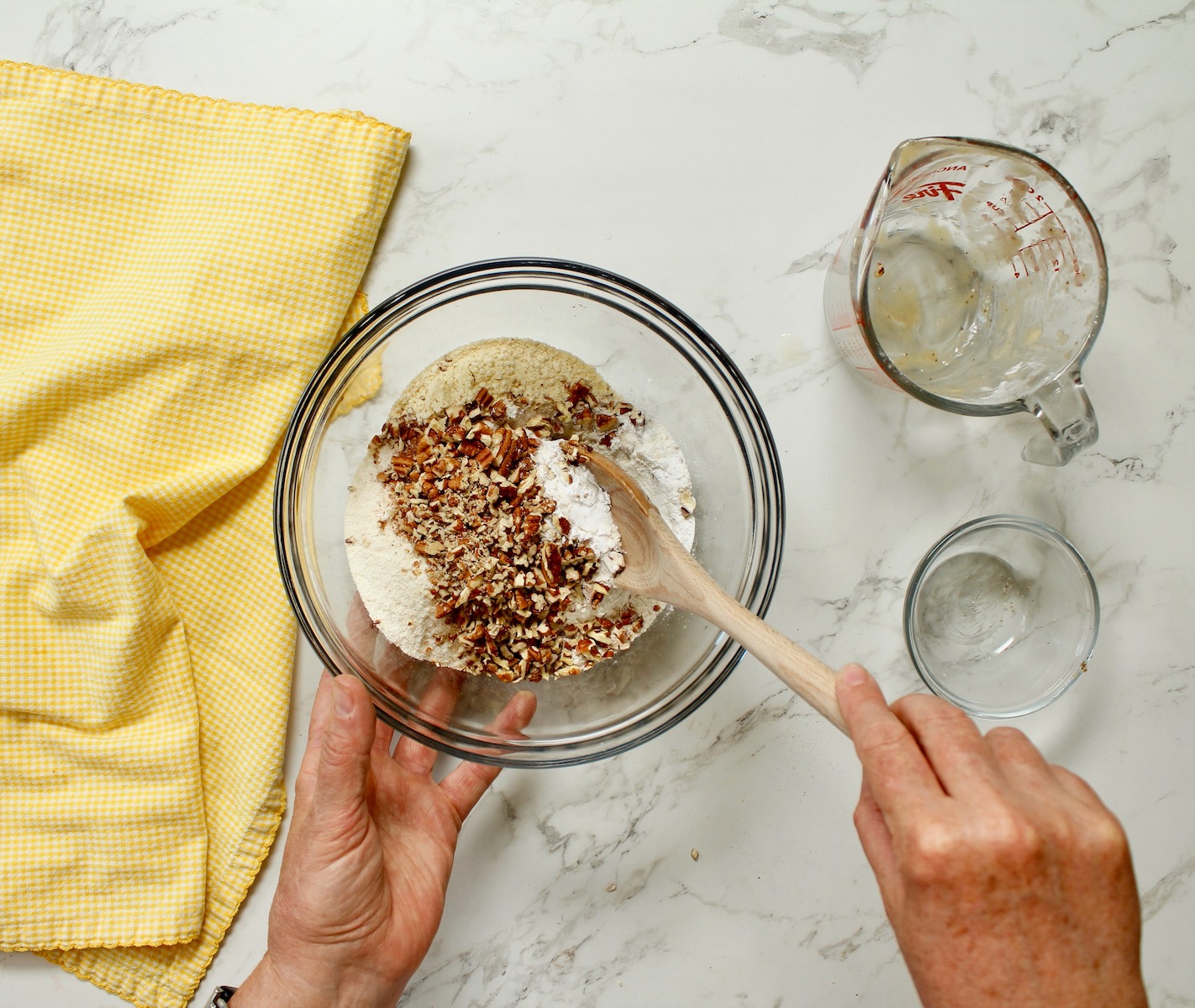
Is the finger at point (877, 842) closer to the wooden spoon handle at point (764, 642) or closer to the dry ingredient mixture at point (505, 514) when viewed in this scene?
the wooden spoon handle at point (764, 642)

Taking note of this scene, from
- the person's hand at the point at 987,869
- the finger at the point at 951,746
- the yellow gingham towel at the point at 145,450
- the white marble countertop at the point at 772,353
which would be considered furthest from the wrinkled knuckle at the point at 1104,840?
the yellow gingham towel at the point at 145,450

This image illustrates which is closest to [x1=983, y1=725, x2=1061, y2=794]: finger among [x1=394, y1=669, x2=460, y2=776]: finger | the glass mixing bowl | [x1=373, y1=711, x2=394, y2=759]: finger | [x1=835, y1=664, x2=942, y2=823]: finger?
[x1=835, y1=664, x2=942, y2=823]: finger

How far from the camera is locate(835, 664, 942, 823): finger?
2.83 ft

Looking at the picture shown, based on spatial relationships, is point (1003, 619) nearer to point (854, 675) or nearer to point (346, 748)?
point (854, 675)

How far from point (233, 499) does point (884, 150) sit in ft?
4.26

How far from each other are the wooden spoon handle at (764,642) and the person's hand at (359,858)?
35cm

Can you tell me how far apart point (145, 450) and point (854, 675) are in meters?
1.17

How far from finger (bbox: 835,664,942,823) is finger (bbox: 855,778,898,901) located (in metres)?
0.03

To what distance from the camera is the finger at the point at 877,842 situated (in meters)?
0.92

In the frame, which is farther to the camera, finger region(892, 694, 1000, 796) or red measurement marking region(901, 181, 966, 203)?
red measurement marking region(901, 181, 966, 203)

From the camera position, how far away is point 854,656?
1519 millimetres

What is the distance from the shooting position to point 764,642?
109 centimetres

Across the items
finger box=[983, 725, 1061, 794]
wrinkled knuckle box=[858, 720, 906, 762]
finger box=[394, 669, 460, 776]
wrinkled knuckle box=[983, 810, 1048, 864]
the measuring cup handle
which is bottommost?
finger box=[394, 669, 460, 776]

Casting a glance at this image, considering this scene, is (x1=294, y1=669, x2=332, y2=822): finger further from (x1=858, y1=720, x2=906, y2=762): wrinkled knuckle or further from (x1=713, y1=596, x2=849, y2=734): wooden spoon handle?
(x1=858, y1=720, x2=906, y2=762): wrinkled knuckle
